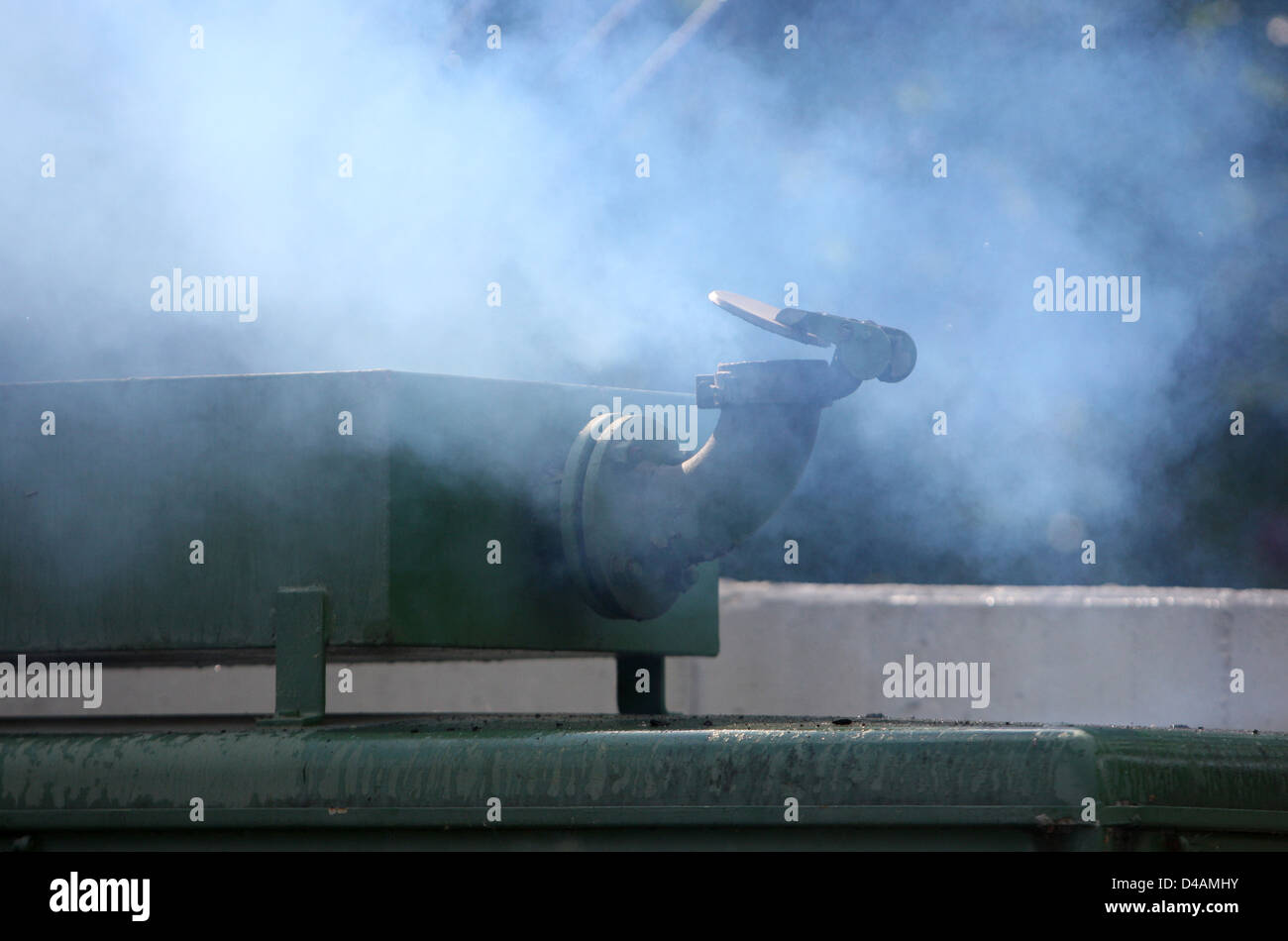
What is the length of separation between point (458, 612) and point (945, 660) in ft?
9.01

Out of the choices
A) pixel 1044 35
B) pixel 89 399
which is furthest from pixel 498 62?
pixel 89 399

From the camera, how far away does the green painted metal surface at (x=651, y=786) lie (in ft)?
6.60

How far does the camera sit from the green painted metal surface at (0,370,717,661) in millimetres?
2537

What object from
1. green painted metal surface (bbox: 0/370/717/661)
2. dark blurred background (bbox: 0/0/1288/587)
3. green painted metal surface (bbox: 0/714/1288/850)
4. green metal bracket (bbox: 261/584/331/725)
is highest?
dark blurred background (bbox: 0/0/1288/587)

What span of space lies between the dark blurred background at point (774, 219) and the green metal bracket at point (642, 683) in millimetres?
Answer: 1259

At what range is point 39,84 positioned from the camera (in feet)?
13.6

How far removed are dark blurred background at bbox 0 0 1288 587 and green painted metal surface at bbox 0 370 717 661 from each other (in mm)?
1233

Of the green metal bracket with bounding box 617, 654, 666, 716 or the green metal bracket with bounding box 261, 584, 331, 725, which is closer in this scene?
the green metal bracket with bounding box 261, 584, 331, 725

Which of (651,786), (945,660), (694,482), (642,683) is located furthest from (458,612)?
(945,660)

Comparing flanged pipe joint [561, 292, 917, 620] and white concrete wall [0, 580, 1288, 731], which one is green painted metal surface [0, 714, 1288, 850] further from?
white concrete wall [0, 580, 1288, 731]

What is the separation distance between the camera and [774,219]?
4.73 metres

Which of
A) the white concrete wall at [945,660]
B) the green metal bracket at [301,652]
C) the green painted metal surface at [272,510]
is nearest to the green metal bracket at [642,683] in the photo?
the green painted metal surface at [272,510]

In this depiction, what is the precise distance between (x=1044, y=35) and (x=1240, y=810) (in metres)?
3.20

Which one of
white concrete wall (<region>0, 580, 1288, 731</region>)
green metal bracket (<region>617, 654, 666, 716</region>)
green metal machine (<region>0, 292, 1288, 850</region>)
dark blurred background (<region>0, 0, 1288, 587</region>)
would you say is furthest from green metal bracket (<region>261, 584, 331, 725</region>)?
white concrete wall (<region>0, 580, 1288, 731</region>)
